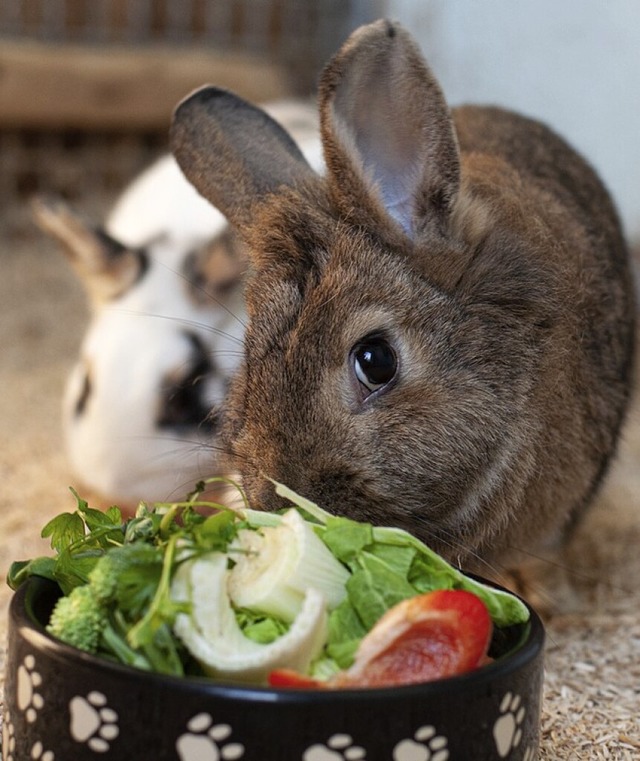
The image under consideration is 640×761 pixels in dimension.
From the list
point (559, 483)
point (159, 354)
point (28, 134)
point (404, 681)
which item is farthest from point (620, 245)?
point (28, 134)

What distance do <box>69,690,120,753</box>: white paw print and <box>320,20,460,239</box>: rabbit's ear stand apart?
882mm

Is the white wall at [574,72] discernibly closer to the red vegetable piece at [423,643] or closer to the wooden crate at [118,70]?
the wooden crate at [118,70]

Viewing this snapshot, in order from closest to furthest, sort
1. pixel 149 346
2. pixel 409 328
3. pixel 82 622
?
1. pixel 82 622
2. pixel 409 328
3. pixel 149 346

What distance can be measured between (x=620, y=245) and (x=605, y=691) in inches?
42.1

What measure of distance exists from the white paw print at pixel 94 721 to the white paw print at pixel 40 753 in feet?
0.17

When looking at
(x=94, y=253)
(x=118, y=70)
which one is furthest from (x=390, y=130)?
(x=118, y=70)

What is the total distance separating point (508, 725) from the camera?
1297 mm

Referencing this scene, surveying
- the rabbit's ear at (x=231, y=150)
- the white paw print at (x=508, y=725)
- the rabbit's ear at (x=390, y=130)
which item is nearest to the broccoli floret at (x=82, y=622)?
the white paw print at (x=508, y=725)

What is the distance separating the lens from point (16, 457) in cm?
346

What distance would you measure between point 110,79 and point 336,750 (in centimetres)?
478

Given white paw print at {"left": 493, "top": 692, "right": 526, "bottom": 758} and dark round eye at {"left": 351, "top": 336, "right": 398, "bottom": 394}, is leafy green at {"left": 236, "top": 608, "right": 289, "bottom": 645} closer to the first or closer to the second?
white paw print at {"left": 493, "top": 692, "right": 526, "bottom": 758}

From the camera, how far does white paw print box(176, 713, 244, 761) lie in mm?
1177

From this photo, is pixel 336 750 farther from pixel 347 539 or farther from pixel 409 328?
pixel 409 328

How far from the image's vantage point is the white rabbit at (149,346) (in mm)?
3062
